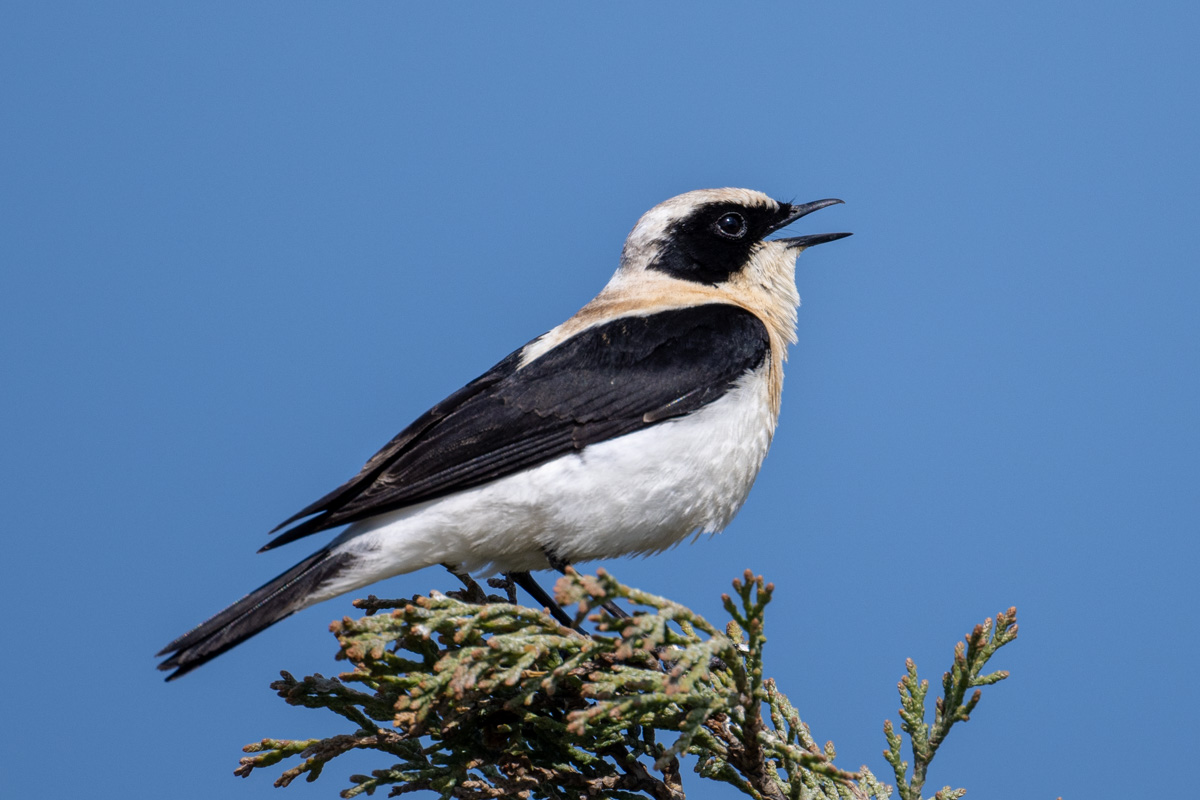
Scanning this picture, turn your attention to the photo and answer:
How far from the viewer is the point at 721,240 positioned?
18.2 ft

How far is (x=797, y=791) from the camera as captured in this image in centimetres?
326

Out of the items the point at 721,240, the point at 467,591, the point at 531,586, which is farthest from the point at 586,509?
the point at 721,240

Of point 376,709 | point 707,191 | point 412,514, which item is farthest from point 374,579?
point 707,191

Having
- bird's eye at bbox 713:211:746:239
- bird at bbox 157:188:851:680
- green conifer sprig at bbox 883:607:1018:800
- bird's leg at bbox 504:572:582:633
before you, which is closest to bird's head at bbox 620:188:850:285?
bird's eye at bbox 713:211:746:239

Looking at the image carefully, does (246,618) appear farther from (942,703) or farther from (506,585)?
(942,703)

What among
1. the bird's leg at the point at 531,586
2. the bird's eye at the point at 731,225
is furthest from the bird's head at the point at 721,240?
the bird's leg at the point at 531,586

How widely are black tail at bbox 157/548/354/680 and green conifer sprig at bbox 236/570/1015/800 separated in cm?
21

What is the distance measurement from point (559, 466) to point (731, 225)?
2.01 m

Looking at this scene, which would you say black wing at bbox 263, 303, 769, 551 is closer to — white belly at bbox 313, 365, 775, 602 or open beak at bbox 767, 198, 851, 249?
white belly at bbox 313, 365, 775, 602

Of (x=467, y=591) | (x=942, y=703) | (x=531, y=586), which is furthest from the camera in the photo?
(x=531, y=586)

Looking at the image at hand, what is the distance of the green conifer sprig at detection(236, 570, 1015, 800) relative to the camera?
308 centimetres

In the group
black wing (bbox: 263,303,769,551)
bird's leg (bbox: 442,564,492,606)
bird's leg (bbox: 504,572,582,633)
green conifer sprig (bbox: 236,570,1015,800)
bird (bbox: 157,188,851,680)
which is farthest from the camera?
bird's leg (bbox: 504,572,582,633)

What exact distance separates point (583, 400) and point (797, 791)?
5.55 feet

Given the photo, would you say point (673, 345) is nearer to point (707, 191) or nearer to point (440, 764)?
point (707, 191)
